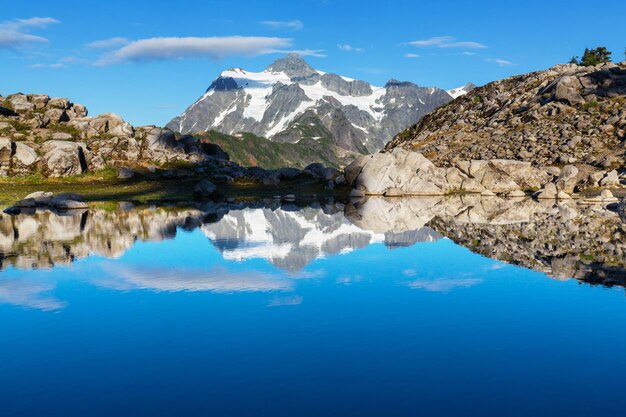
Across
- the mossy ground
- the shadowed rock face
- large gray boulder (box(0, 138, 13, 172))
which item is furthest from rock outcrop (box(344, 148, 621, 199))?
large gray boulder (box(0, 138, 13, 172))

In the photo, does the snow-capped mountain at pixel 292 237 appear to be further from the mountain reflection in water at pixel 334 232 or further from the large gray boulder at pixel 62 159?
the large gray boulder at pixel 62 159

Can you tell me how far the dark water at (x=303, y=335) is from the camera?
15.7m

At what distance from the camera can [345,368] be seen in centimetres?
1792

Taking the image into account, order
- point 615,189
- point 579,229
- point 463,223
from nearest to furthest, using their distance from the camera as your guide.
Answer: point 579,229 < point 463,223 < point 615,189

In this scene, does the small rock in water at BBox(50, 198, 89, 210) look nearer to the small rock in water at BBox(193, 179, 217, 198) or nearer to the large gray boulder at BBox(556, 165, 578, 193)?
the small rock in water at BBox(193, 179, 217, 198)

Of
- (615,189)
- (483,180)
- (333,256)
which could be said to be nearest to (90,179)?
(483,180)

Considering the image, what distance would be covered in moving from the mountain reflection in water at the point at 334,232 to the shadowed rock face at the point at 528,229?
0.25 feet

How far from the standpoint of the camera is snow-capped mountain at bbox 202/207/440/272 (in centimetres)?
4166

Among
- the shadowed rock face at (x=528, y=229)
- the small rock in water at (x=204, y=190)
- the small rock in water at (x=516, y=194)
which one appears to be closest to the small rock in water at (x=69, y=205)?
the small rock in water at (x=204, y=190)

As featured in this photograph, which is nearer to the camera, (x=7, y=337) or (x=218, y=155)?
(x=7, y=337)

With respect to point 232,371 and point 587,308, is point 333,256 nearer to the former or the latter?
point 587,308

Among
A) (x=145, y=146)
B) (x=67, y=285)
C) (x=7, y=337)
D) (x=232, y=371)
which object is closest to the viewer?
(x=232, y=371)

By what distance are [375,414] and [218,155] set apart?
458 ft

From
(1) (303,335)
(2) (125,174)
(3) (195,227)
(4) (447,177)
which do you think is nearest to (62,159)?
(2) (125,174)
